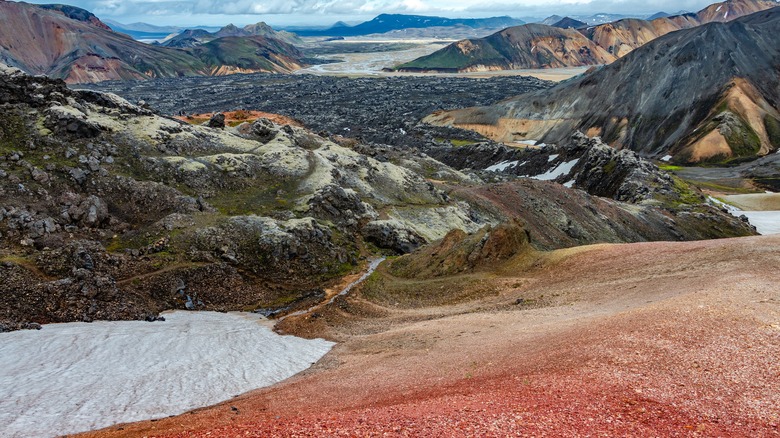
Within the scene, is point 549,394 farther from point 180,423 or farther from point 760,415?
point 180,423

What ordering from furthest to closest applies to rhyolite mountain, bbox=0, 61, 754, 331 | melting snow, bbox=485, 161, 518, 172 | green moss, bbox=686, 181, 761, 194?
melting snow, bbox=485, 161, 518, 172 < green moss, bbox=686, 181, 761, 194 < rhyolite mountain, bbox=0, 61, 754, 331

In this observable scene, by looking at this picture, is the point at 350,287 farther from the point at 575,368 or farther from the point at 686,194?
the point at 686,194

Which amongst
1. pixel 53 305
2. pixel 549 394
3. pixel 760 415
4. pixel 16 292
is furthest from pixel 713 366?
pixel 16 292

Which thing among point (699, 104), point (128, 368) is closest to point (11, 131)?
point (128, 368)

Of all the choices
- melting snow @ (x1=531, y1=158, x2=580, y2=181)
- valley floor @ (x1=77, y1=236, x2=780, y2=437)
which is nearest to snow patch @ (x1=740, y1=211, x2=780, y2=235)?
melting snow @ (x1=531, y1=158, x2=580, y2=181)

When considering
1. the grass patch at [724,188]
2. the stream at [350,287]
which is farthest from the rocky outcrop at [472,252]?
the grass patch at [724,188]

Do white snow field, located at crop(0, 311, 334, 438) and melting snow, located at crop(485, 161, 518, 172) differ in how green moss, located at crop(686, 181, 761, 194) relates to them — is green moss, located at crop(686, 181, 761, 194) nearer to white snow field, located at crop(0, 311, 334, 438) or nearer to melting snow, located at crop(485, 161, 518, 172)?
melting snow, located at crop(485, 161, 518, 172)

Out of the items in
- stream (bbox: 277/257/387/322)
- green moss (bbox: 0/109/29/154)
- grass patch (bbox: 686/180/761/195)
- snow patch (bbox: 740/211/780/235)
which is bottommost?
snow patch (bbox: 740/211/780/235)
